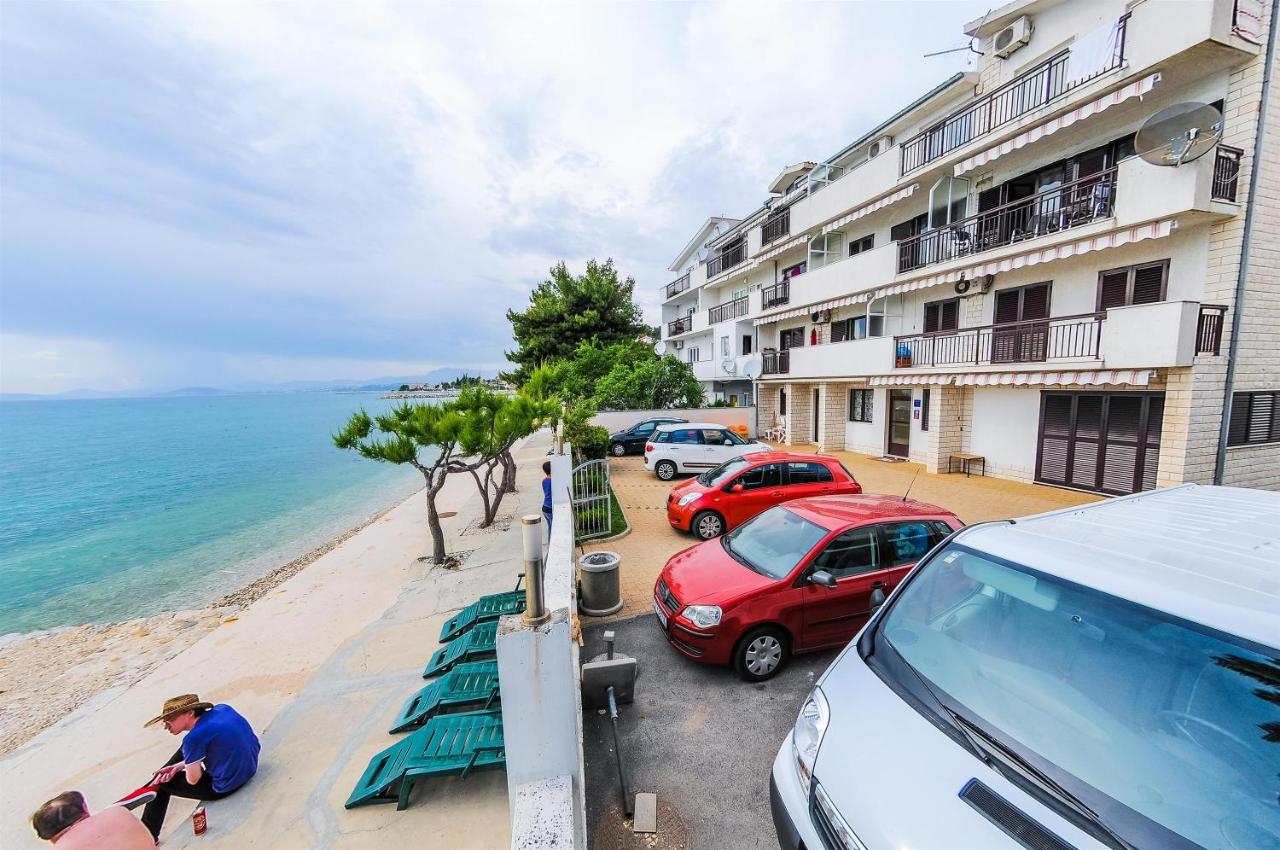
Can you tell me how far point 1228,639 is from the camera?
6.35 feet

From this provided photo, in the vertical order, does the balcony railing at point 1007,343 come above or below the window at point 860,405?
above

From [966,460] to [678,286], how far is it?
24946 mm

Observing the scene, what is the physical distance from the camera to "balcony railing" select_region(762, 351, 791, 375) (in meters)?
20.6

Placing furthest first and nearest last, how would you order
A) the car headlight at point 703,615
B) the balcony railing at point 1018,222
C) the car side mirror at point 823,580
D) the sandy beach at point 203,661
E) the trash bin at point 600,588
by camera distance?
the balcony railing at point 1018,222
the trash bin at point 600,588
the sandy beach at point 203,661
the car headlight at point 703,615
the car side mirror at point 823,580

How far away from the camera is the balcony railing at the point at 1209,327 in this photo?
358 inches

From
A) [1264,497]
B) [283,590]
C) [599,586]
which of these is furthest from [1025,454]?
[283,590]

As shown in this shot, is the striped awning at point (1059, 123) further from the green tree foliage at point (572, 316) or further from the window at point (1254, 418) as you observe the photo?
the green tree foliage at point (572, 316)

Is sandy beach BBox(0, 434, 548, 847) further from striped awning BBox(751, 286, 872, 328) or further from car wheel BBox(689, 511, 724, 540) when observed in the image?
striped awning BBox(751, 286, 872, 328)

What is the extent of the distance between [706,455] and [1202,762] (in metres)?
12.9

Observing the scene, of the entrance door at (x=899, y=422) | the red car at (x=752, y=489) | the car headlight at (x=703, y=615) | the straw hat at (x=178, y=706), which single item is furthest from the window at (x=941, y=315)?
the straw hat at (x=178, y=706)

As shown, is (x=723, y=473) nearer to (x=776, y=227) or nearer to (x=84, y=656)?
(x=84, y=656)

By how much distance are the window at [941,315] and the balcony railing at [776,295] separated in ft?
18.7

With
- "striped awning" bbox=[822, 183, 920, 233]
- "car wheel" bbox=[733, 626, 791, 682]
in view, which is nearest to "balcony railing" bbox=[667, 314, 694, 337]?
"striped awning" bbox=[822, 183, 920, 233]

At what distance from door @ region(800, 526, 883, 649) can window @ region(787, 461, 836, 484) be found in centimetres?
405
